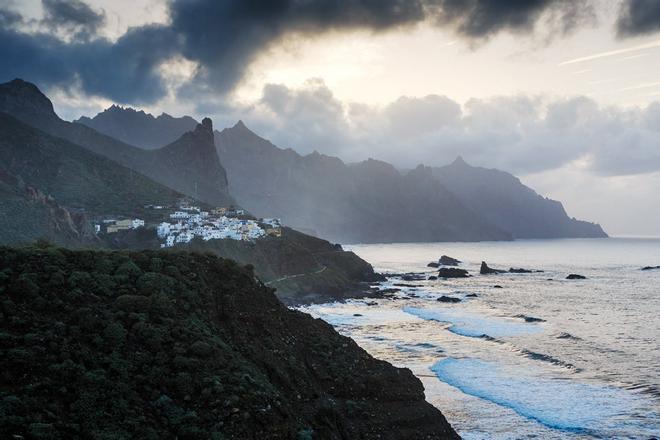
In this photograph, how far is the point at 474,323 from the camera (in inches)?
2231

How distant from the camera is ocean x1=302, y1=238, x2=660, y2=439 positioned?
988 inches

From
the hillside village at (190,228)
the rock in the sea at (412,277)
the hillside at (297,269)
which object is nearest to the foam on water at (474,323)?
the hillside at (297,269)

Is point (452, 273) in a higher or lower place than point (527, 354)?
higher

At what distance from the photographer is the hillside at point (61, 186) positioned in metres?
77.9

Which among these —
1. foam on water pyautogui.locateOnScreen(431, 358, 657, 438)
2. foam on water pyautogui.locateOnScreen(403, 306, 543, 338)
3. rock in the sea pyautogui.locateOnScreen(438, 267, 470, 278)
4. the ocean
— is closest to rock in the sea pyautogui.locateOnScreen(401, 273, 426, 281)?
rock in the sea pyautogui.locateOnScreen(438, 267, 470, 278)

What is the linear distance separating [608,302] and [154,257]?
76145mm

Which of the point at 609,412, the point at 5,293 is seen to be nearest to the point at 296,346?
the point at 5,293

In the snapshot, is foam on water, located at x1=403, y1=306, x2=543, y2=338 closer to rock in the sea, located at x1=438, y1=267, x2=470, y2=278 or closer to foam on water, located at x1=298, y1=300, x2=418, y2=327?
foam on water, located at x1=298, y1=300, x2=418, y2=327

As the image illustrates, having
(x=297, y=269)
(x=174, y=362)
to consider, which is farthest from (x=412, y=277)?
(x=174, y=362)

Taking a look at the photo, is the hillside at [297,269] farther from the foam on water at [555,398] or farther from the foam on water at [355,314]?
the foam on water at [555,398]

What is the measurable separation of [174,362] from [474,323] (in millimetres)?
48909

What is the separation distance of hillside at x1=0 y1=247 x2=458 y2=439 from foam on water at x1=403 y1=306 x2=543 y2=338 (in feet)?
112

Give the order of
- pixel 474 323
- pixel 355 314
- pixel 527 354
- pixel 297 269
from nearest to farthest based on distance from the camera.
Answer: pixel 527 354, pixel 474 323, pixel 355 314, pixel 297 269

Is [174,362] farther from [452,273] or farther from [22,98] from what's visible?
[22,98]
